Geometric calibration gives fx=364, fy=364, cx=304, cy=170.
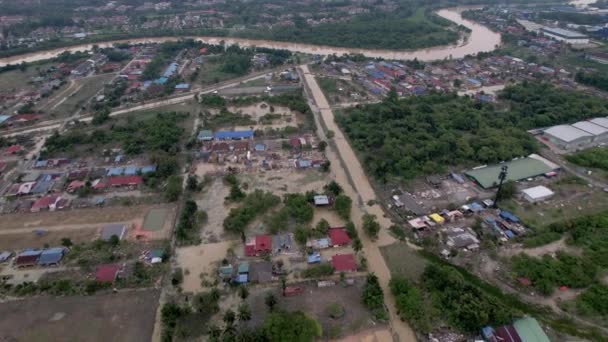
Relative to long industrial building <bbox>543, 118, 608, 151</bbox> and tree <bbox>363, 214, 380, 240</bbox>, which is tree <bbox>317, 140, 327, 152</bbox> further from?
long industrial building <bbox>543, 118, 608, 151</bbox>

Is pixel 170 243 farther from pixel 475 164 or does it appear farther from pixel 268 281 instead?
pixel 475 164

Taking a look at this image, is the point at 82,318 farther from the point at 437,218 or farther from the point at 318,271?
the point at 437,218

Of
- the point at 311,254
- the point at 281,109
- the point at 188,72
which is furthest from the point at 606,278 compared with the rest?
the point at 188,72

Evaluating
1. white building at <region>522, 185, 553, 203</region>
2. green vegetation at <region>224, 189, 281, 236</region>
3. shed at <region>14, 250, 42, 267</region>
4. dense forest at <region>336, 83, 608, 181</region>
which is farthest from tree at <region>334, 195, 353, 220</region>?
shed at <region>14, 250, 42, 267</region>

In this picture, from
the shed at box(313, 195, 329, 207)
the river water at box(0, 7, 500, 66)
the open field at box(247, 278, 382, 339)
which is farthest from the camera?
the river water at box(0, 7, 500, 66)

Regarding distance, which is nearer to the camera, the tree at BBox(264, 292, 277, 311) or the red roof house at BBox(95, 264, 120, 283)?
the tree at BBox(264, 292, 277, 311)

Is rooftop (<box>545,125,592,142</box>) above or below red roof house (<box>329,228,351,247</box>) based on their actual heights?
above

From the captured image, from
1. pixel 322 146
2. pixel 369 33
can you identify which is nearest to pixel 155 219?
pixel 322 146

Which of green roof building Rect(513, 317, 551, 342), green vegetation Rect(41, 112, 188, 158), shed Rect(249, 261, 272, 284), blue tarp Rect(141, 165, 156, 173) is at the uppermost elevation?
green vegetation Rect(41, 112, 188, 158)
